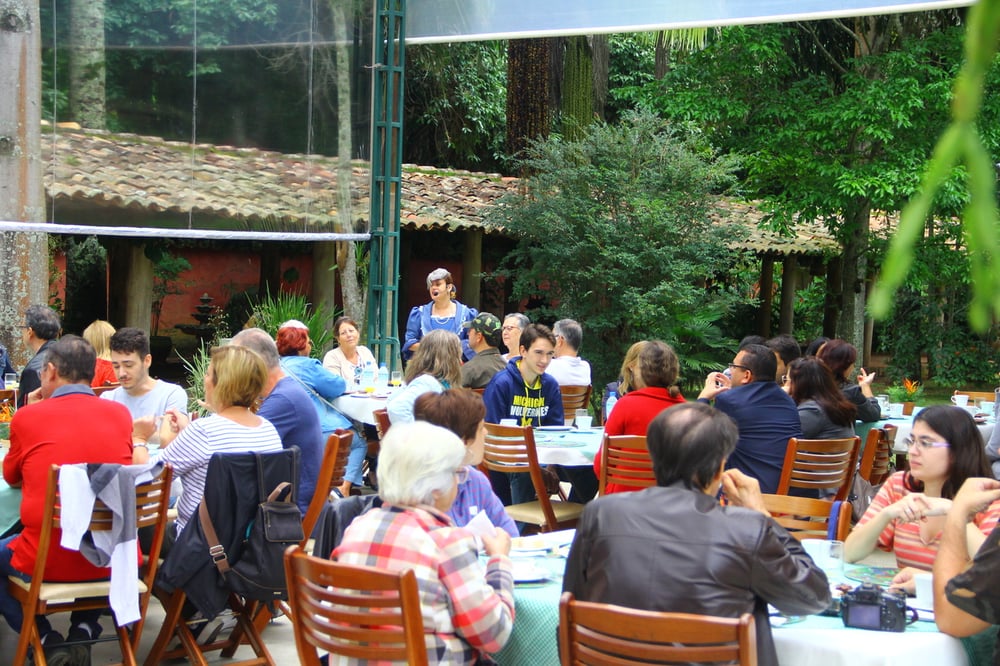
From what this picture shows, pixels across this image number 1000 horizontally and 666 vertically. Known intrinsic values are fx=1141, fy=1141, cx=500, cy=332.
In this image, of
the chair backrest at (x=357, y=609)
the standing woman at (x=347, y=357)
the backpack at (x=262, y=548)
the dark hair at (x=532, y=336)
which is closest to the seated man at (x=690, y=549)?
the chair backrest at (x=357, y=609)

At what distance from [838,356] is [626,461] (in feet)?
7.35

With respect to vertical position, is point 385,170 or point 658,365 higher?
point 385,170

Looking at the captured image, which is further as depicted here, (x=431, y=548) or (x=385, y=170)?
(x=385, y=170)

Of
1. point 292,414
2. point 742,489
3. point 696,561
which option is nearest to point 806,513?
point 742,489

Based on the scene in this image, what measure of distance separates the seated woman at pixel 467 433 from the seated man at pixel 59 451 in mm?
1376

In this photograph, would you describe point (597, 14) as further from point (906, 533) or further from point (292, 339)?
point (906, 533)

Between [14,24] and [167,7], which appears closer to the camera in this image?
[14,24]

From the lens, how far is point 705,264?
1418 cm

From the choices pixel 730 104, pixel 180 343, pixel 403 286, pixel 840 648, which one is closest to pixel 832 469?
pixel 840 648

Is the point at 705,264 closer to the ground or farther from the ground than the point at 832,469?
farther from the ground

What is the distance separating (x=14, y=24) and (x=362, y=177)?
384cm

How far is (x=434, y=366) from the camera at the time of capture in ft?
20.5

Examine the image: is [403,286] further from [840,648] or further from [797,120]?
[840,648]

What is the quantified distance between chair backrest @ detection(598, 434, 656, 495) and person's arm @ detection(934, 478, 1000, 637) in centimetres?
253
